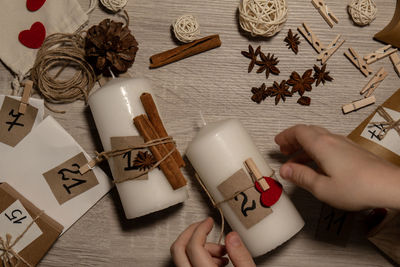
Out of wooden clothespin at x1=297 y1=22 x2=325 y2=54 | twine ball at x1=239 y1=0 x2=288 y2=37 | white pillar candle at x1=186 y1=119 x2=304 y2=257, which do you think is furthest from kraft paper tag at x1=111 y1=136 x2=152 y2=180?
wooden clothespin at x1=297 y1=22 x2=325 y2=54

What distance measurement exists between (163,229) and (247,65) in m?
0.58

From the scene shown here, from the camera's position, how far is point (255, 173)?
0.86 m

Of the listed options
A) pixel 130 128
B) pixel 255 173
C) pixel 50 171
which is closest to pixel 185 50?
pixel 130 128

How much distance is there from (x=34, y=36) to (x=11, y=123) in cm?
28

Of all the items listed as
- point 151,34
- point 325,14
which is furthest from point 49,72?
point 325,14

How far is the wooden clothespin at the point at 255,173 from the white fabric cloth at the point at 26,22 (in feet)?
2.20

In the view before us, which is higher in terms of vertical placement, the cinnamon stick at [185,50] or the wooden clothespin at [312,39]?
the cinnamon stick at [185,50]

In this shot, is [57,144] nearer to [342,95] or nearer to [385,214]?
[342,95]

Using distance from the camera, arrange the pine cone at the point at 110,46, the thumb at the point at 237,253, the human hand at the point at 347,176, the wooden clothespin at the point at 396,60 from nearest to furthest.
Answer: the human hand at the point at 347,176, the thumb at the point at 237,253, the pine cone at the point at 110,46, the wooden clothespin at the point at 396,60

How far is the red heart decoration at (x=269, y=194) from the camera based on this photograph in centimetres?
87

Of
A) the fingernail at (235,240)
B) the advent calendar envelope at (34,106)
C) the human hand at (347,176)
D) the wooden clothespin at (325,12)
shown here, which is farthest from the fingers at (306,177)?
the advent calendar envelope at (34,106)

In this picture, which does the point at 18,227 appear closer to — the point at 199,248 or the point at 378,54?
A: the point at 199,248

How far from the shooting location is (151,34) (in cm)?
108

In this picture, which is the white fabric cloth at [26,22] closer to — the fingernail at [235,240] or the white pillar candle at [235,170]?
the white pillar candle at [235,170]
